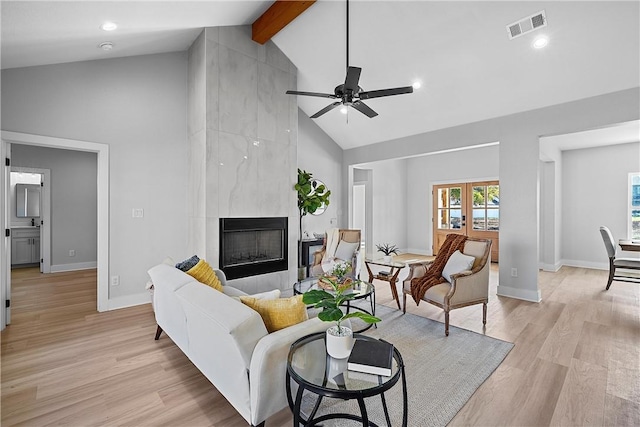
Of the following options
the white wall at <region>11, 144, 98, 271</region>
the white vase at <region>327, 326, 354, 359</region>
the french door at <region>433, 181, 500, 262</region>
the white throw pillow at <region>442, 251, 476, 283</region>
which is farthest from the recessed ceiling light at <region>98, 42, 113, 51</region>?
the french door at <region>433, 181, 500, 262</region>

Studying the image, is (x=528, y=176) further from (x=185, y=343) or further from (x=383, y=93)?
(x=185, y=343)

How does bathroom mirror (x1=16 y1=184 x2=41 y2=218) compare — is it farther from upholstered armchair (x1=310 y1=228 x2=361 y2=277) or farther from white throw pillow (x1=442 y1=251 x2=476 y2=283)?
white throw pillow (x1=442 y1=251 x2=476 y2=283)

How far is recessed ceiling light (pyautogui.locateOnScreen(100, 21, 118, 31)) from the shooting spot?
2.93 meters

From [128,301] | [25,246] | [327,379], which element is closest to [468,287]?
[327,379]

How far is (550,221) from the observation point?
6422 millimetres

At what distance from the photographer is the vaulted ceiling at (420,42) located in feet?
9.38

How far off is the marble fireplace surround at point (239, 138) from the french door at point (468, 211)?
5.09 metres

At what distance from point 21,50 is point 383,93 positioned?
3545mm

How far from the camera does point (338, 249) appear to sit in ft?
16.3

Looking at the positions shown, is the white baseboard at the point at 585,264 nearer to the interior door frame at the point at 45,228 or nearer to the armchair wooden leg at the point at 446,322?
the armchair wooden leg at the point at 446,322

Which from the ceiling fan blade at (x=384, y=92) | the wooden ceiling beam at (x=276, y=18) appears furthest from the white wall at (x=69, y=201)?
the ceiling fan blade at (x=384, y=92)

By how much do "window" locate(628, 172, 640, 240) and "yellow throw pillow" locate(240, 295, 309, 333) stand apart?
751cm

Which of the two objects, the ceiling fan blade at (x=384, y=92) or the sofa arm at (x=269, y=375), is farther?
the ceiling fan blade at (x=384, y=92)

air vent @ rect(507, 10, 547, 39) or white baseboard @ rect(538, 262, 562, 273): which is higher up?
air vent @ rect(507, 10, 547, 39)
